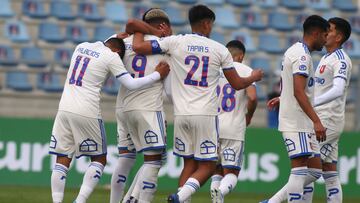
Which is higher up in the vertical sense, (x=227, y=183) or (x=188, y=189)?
(x=188, y=189)

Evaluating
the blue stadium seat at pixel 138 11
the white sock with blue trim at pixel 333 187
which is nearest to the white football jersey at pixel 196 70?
the white sock with blue trim at pixel 333 187

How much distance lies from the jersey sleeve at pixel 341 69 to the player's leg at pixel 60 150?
11.2 ft

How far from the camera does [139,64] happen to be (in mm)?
13156

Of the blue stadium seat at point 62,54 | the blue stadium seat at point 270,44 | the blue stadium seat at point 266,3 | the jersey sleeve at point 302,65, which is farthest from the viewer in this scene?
the blue stadium seat at point 266,3

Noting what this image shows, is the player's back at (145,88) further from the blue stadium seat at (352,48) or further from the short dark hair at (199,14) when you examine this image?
the blue stadium seat at (352,48)

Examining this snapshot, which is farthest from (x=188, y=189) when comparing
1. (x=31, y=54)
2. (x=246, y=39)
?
(x=246, y=39)

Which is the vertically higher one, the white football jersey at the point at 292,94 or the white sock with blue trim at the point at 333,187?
the white football jersey at the point at 292,94

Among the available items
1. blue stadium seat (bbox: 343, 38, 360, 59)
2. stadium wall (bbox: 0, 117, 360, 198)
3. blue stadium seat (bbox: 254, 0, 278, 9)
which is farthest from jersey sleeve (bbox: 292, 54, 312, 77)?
blue stadium seat (bbox: 254, 0, 278, 9)

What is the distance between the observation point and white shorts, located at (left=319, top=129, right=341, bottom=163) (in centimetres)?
1400

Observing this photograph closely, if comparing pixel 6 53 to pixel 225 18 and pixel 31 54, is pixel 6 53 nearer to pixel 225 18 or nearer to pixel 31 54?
pixel 31 54

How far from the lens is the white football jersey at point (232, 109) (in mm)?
14523

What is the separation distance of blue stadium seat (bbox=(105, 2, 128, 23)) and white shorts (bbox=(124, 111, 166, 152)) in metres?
14.0

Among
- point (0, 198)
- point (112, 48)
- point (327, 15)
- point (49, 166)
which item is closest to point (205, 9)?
point (112, 48)

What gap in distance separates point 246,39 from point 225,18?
0.91 m
